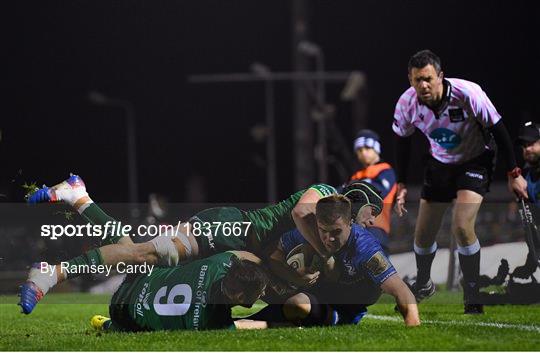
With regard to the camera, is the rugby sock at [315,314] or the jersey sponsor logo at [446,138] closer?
the rugby sock at [315,314]

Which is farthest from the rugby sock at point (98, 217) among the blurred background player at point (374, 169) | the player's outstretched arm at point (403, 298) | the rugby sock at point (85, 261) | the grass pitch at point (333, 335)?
the blurred background player at point (374, 169)

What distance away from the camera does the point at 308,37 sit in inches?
1337

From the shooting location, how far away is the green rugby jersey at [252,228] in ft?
25.9

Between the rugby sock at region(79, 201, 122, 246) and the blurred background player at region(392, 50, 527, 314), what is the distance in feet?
7.19

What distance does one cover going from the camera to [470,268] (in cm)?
880

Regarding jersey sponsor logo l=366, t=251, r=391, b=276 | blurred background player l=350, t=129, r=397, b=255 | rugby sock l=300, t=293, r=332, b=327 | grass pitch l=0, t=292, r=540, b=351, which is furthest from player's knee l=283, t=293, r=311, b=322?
blurred background player l=350, t=129, r=397, b=255

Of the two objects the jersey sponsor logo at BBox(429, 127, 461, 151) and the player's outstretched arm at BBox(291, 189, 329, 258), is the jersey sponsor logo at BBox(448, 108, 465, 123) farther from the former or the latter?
the player's outstretched arm at BBox(291, 189, 329, 258)

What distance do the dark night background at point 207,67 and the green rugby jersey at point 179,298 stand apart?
12.8m

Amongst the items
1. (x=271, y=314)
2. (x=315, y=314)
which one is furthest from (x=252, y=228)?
(x=315, y=314)

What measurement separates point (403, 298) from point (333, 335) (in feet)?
2.36

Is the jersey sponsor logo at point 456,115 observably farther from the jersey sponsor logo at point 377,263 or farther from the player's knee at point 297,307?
the player's knee at point 297,307

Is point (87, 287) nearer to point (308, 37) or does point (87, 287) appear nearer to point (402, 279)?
point (402, 279)

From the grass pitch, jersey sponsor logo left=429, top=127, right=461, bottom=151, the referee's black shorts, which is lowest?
the grass pitch

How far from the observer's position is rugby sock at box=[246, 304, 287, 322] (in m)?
7.90
